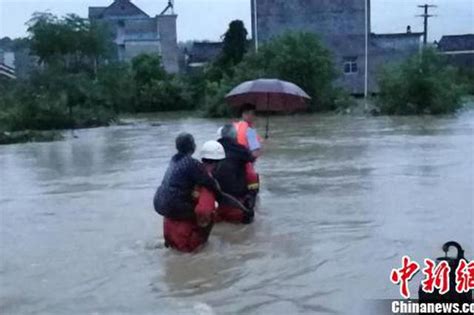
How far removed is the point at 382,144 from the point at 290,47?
19.1 meters

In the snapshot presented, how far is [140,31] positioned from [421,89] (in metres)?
36.3

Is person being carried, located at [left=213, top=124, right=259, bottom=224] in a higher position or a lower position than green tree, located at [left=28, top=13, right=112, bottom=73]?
lower

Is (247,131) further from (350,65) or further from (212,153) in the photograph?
(350,65)

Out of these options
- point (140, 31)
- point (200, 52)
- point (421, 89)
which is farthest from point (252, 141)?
point (140, 31)

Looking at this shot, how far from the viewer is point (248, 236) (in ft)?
29.9

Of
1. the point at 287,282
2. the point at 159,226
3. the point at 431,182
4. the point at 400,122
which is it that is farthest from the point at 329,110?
the point at 287,282

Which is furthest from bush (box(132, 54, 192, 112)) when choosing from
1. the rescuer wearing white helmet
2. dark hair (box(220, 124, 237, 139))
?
the rescuer wearing white helmet

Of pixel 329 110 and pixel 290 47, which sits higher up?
pixel 290 47

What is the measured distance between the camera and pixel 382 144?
834 inches

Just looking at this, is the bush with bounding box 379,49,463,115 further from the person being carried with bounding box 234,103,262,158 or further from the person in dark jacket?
the person in dark jacket

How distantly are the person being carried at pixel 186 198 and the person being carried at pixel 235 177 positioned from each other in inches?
44.2

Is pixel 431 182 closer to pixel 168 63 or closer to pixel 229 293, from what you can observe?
pixel 229 293

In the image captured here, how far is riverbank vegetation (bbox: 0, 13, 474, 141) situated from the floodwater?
13.7m

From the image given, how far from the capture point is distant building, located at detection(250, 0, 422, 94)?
168ft
